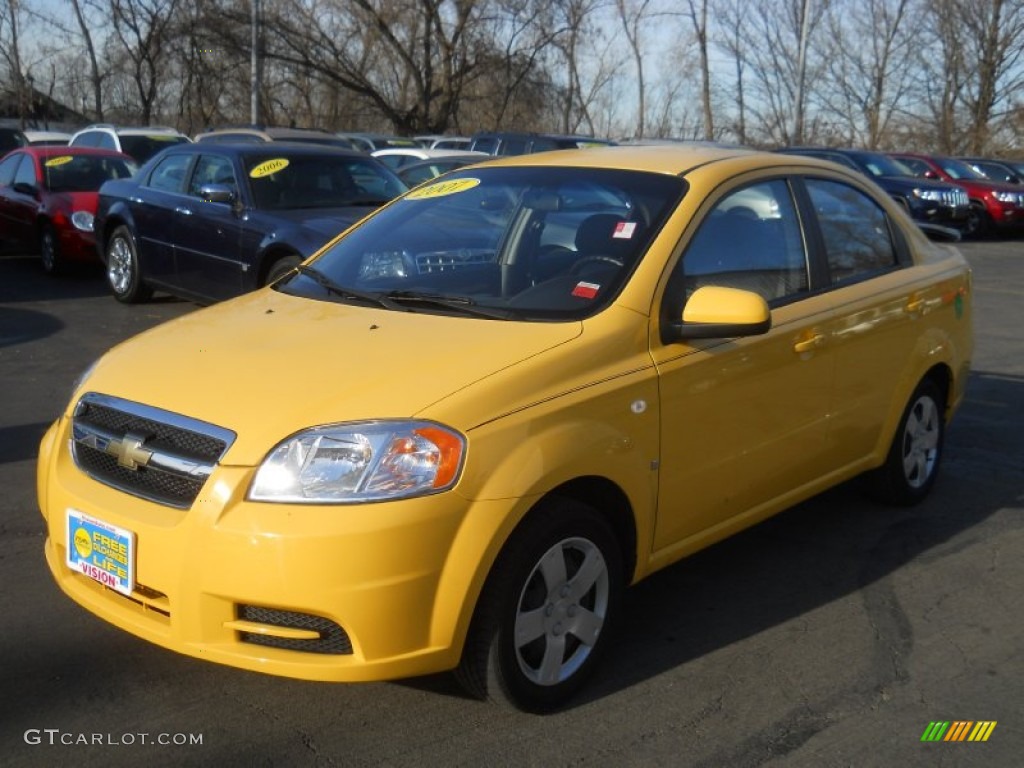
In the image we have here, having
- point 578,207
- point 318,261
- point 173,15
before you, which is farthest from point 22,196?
point 173,15

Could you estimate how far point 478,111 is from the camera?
3834 centimetres

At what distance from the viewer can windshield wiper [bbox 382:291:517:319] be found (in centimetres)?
389

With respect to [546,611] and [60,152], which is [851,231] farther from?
[60,152]

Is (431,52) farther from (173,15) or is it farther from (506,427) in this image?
(506,427)

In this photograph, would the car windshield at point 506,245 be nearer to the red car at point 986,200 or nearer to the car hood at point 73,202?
the car hood at point 73,202

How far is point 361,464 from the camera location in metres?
3.17

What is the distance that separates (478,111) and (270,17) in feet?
23.8

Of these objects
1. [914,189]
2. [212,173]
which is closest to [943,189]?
[914,189]

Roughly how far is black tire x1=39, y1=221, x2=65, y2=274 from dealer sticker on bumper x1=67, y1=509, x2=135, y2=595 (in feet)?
31.8

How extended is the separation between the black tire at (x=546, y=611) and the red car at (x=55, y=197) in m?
10.0

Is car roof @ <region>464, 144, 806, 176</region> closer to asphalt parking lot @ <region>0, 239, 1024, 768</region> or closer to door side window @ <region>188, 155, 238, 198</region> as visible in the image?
asphalt parking lot @ <region>0, 239, 1024, 768</region>

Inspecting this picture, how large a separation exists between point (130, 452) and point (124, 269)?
799 cm

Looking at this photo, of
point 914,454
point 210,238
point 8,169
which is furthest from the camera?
point 8,169

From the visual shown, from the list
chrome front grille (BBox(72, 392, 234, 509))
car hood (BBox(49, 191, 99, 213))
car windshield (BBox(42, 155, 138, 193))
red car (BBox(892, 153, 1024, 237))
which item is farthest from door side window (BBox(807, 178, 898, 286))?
red car (BBox(892, 153, 1024, 237))
